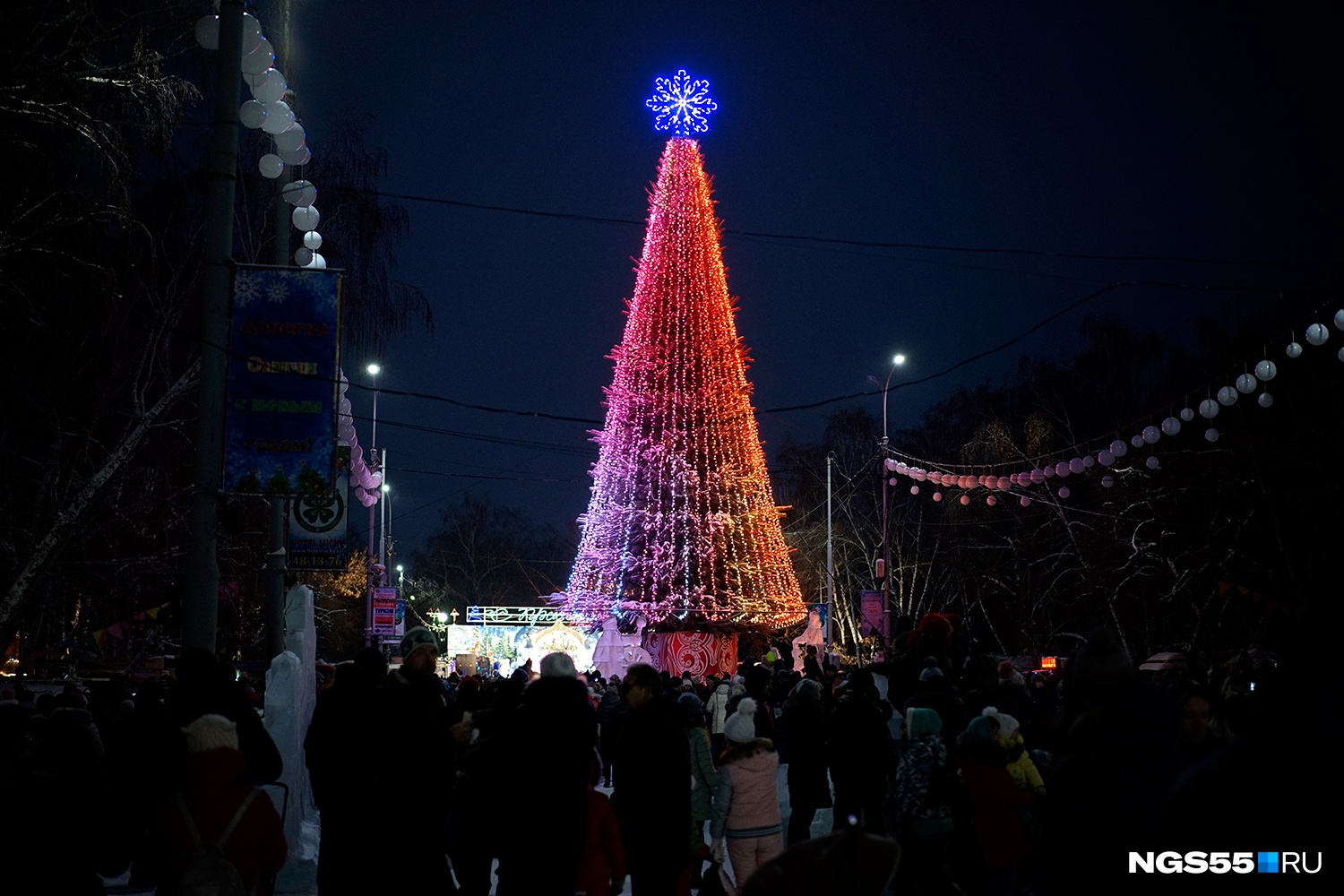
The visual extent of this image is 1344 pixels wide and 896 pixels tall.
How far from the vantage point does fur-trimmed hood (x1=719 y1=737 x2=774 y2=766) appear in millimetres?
9008

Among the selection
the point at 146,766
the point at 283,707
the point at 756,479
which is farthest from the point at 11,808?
the point at 756,479

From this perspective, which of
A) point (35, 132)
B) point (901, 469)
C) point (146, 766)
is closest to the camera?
point (146, 766)

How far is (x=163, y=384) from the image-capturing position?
24062 mm

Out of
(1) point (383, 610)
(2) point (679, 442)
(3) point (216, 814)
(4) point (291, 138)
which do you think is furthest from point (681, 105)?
(3) point (216, 814)

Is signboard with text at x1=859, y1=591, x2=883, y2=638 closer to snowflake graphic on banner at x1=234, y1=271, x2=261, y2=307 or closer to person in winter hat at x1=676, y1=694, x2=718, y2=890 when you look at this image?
snowflake graphic on banner at x1=234, y1=271, x2=261, y2=307

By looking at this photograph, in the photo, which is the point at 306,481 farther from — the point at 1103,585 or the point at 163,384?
the point at 1103,585

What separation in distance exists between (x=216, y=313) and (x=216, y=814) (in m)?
6.57

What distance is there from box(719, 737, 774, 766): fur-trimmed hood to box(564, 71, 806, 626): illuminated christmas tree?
24.9m

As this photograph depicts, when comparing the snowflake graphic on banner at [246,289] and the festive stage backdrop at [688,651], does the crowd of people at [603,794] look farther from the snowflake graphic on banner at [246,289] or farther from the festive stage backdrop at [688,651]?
the festive stage backdrop at [688,651]

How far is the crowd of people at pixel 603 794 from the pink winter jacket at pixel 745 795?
0.01m

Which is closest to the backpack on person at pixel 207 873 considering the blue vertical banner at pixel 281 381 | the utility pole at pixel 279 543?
the blue vertical banner at pixel 281 381

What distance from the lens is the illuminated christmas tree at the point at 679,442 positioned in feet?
112

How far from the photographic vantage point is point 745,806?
8969 mm

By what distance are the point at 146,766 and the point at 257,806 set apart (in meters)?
1.46
